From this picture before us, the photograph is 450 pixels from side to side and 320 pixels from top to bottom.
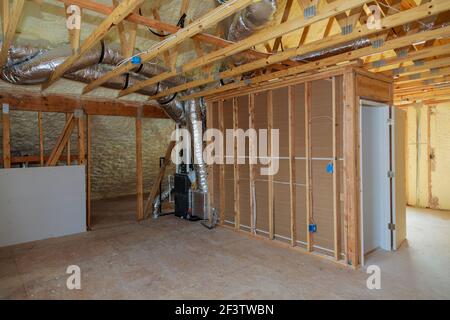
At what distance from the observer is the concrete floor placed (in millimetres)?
2652

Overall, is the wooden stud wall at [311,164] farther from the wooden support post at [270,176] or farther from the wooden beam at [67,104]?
the wooden beam at [67,104]

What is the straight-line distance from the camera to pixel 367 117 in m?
3.66

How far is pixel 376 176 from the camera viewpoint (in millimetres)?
3740

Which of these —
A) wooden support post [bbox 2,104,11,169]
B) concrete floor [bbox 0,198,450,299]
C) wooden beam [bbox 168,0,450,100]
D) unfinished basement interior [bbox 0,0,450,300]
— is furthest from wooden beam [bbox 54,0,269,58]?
wooden support post [bbox 2,104,11,169]

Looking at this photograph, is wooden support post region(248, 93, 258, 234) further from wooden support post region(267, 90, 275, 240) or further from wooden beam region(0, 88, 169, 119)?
wooden beam region(0, 88, 169, 119)

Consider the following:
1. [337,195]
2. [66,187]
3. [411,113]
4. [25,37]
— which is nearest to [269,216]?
[337,195]

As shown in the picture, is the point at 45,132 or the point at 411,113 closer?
the point at 45,132

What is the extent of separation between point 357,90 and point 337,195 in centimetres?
121

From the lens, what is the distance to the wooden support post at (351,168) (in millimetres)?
3117

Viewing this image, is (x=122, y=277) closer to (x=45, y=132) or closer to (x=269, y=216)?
(x=269, y=216)

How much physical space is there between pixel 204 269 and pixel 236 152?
80.2 inches

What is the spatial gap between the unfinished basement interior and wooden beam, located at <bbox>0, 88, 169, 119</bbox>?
2 cm

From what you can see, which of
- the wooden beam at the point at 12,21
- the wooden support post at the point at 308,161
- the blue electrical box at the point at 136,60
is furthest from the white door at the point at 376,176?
the wooden beam at the point at 12,21
